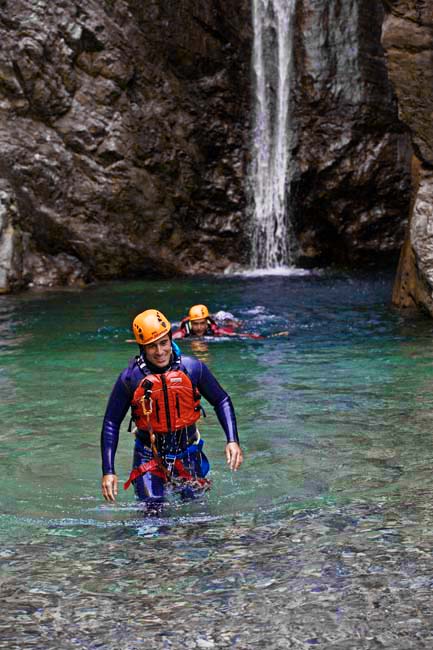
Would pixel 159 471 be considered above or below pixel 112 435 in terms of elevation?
below

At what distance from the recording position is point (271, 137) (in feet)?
86.7

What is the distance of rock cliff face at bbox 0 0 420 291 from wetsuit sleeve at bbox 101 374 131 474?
16.3 m

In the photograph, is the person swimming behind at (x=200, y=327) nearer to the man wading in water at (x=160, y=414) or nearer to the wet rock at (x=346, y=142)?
the man wading in water at (x=160, y=414)

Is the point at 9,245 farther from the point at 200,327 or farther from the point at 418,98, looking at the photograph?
the point at 418,98

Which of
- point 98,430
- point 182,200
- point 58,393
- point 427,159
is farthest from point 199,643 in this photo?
point 182,200

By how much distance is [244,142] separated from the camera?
26.6 m

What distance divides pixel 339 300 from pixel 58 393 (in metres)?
8.89

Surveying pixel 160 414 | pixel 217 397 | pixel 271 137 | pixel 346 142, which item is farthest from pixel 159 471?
pixel 271 137

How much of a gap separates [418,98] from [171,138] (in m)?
10.4

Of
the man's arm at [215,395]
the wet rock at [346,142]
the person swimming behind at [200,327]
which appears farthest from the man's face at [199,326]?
the wet rock at [346,142]

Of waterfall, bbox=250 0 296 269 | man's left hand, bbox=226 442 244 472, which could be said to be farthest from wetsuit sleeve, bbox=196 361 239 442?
waterfall, bbox=250 0 296 269

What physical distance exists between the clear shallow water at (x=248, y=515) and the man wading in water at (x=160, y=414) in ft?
1.00

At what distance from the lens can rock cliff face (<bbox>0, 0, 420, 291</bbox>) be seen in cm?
2423

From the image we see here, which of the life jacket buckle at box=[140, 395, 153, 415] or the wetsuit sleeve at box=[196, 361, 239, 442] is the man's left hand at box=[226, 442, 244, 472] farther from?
the life jacket buckle at box=[140, 395, 153, 415]
